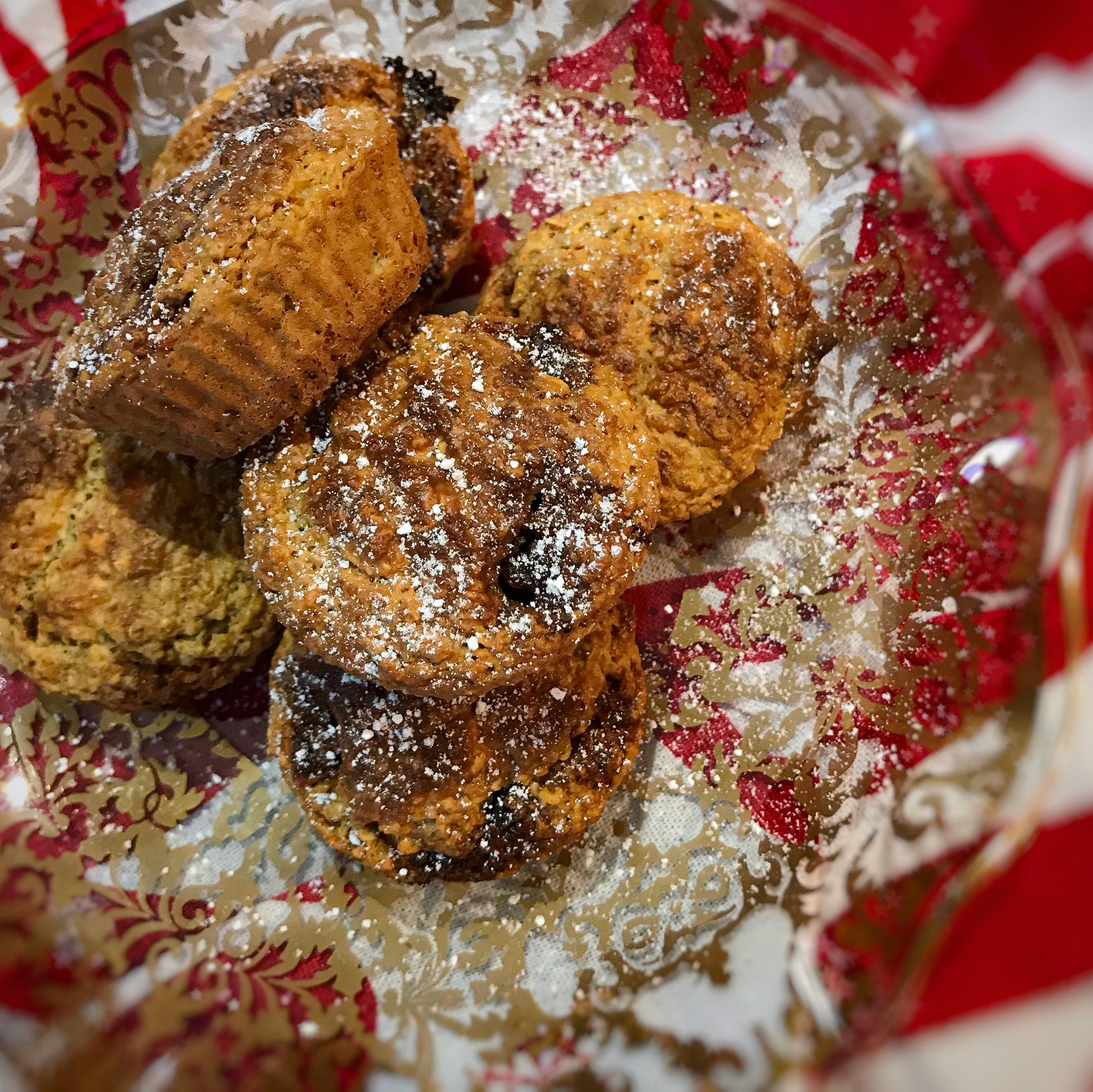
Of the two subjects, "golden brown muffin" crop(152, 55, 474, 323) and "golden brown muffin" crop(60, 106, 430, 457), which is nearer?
"golden brown muffin" crop(60, 106, 430, 457)

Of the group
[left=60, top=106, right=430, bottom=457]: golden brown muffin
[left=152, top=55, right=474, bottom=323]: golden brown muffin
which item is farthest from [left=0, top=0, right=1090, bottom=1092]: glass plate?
[left=60, top=106, right=430, bottom=457]: golden brown muffin

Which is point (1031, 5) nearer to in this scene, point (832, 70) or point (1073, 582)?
point (832, 70)

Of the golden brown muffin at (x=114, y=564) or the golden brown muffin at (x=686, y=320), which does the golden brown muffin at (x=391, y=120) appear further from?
the golden brown muffin at (x=114, y=564)

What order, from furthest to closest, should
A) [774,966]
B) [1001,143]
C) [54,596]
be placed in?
[1001,143], [54,596], [774,966]

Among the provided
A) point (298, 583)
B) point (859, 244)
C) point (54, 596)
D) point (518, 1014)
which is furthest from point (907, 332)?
point (54, 596)

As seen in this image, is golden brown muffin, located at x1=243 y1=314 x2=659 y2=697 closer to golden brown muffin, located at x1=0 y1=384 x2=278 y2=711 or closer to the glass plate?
golden brown muffin, located at x1=0 y1=384 x2=278 y2=711

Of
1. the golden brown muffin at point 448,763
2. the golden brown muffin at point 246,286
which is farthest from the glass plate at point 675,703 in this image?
the golden brown muffin at point 246,286
